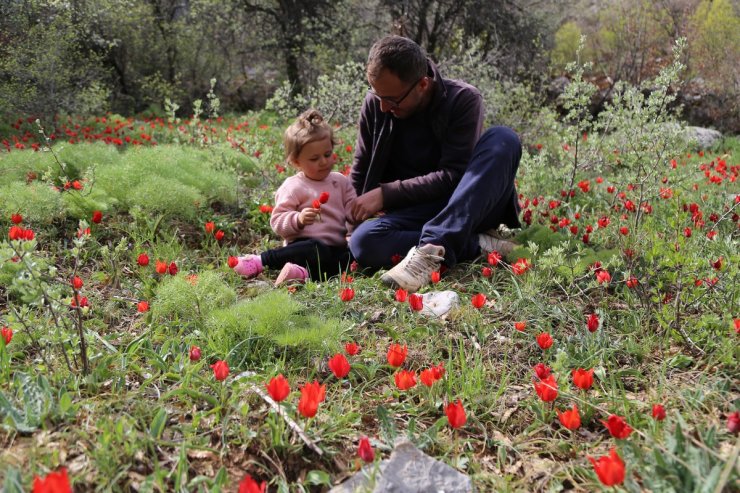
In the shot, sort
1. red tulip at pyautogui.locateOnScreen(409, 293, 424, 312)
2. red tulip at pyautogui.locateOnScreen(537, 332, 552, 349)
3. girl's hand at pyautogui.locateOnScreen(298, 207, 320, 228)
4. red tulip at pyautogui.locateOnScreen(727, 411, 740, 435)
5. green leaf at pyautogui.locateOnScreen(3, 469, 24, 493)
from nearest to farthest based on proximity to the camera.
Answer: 1. green leaf at pyautogui.locateOnScreen(3, 469, 24, 493)
2. red tulip at pyautogui.locateOnScreen(727, 411, 740, 435)
3. red tulip at pyautogui.locateOnScreen(537, 332, 552, 349)
4. red tulip at pyautogui.locateOnScreen(409, 293, 424, 312)
5. girl's hand at pyautogui.locateOnScreen(298, 207, 320, 228)

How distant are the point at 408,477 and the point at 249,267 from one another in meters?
1.93

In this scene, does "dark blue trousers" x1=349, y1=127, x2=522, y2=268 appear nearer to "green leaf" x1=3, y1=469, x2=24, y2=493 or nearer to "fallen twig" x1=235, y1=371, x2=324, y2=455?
"fallen twig" x1=235, y1=371, x2=324, y2=455

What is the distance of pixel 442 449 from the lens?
5.77 ft

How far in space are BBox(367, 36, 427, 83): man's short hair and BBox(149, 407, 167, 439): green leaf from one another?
203 centimetres

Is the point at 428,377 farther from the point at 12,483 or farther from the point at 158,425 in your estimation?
the point at 12,483

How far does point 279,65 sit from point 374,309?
13207mm

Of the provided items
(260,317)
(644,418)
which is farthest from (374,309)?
(644,418)

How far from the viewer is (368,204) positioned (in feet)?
10.8

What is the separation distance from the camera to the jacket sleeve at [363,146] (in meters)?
3.48

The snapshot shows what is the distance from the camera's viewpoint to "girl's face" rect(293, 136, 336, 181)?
130 inches

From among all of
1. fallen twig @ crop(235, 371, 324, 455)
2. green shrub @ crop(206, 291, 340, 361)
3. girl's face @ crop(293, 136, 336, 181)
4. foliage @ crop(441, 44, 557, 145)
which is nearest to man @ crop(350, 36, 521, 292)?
girl's face @ crop(293, 136, 336, 181)

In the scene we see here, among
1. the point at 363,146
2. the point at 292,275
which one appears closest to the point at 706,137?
the point at 363,146

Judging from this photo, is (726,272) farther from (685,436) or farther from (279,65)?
(279,65)

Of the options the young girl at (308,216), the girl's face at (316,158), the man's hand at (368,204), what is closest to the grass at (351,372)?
the young girl at (308,216)
